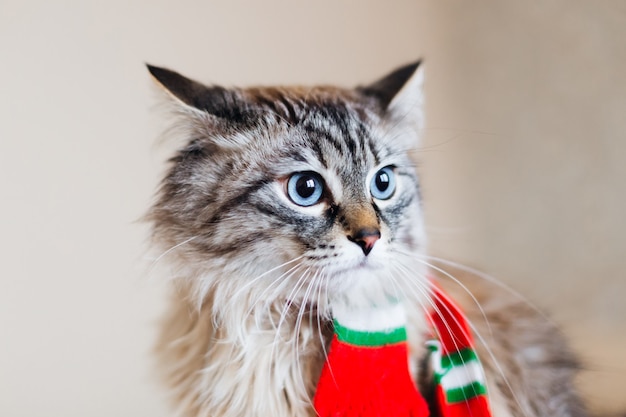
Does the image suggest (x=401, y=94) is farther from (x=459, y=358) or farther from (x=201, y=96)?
(x=459, y=358)

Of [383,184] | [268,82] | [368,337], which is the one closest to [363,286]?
[368,337]

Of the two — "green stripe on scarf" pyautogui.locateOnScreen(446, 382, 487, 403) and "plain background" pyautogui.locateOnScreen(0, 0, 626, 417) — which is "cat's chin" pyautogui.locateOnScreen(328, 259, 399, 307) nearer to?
"green stripe on scarf" pyautogui.locateOnScreen(446, 382, 487, 403)

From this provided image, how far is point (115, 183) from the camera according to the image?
4.87 feet

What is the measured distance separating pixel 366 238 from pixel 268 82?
91cm

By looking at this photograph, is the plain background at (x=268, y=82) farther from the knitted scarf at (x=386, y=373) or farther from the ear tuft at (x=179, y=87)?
the knitted scarf at (x=386, y=373)

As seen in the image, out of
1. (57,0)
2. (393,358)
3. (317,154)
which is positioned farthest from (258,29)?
(393,358)

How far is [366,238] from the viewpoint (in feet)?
3.07

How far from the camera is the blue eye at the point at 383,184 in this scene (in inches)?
42.3

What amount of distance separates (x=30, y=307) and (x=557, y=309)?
1579 mm

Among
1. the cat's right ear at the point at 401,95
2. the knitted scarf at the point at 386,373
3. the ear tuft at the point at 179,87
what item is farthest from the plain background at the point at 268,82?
the knitted scarf at the point at 386,373

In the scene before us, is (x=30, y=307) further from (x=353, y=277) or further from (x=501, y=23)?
(x=501, y=23)

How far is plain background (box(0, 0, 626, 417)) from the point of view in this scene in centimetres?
135

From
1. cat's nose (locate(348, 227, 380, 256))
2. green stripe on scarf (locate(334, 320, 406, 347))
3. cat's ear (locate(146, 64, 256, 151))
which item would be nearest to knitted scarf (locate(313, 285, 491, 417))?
green stripe on scarf (locate(334, 320, 406, 347))

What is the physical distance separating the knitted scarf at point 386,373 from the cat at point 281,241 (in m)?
0.05
